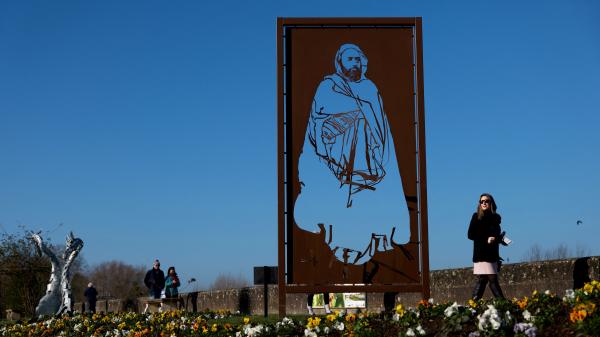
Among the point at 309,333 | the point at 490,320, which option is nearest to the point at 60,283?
the point at 309,333

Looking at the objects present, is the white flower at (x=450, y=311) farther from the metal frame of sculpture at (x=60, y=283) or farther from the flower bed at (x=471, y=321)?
the metal frame of sculpture at (x=60, y=283)

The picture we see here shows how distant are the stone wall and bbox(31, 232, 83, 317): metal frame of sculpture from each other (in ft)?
15.2

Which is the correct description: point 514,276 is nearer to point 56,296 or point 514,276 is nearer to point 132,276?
point 56,296

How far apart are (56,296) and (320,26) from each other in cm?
1200

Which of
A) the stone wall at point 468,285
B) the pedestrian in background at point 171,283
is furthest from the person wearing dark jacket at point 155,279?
the stone wall at point 468,285

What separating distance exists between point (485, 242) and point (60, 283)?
516 inches

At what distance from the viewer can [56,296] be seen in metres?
20.6

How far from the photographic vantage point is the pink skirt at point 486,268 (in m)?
11.3

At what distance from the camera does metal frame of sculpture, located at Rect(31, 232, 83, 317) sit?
20.4m

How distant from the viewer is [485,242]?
37.5 feet

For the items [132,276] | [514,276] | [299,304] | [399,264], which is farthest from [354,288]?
A: [132,276]

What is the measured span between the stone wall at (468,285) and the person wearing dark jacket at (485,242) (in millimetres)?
1766

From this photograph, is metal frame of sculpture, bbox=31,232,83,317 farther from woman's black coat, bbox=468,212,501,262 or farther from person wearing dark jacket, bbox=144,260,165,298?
woman's black coat, bbox=468,212,501,262

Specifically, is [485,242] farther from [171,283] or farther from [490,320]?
[171,283]
